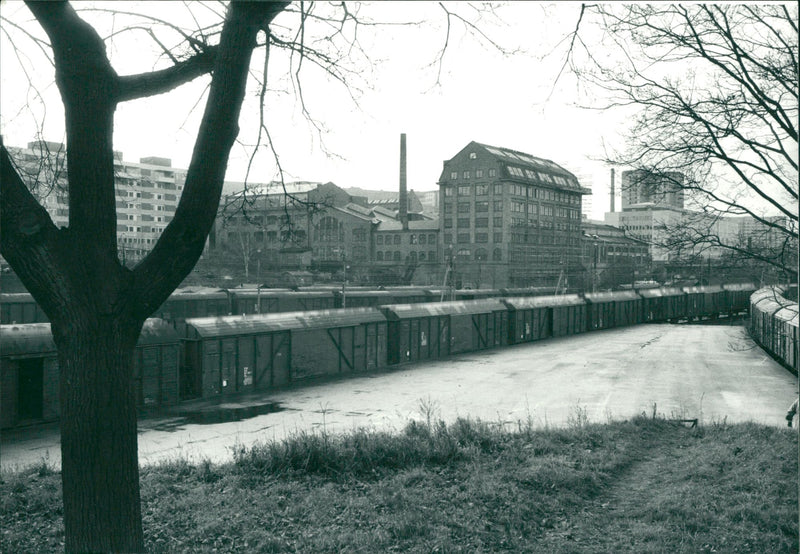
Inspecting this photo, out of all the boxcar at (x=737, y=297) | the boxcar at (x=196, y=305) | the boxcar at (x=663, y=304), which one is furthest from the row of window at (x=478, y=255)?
the boxcar at (x=196, y=305)

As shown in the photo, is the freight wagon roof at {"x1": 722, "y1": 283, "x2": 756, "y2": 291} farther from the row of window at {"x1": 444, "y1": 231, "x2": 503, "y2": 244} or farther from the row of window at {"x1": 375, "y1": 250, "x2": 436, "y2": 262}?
the row of window at {"x1": 375, "y1": 250, "x2": 436, "y2": 262}

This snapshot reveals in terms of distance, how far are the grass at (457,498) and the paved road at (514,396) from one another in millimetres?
3536

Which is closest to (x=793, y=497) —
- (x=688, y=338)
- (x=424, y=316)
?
(x=424, y=316)

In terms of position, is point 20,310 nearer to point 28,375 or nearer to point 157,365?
point 157,365

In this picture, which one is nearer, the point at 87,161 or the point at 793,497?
the point at 87,161

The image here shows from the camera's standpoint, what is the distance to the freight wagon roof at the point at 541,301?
140 feet

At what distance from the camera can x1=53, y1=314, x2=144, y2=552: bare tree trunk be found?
570cm

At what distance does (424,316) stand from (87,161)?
2846cm

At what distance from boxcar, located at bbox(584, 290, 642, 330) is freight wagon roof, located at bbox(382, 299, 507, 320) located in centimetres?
1396

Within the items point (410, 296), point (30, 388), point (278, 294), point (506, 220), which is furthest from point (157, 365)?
point (506, 220)

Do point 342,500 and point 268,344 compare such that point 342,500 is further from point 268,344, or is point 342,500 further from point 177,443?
point 268,344

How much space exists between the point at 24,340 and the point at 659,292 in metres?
57.0

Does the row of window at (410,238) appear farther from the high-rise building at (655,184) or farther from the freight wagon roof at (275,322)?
the high-rise building at (655,184)

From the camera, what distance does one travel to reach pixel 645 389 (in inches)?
990
